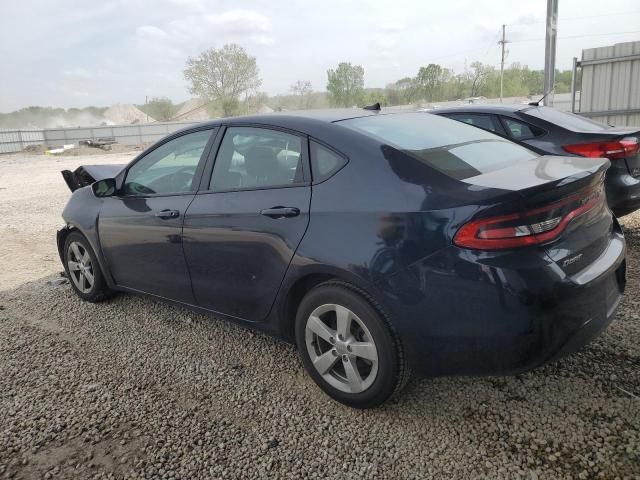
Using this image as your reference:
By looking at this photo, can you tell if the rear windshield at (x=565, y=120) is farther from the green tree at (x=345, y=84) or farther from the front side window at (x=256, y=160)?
the green tree at (x=345, y=84)

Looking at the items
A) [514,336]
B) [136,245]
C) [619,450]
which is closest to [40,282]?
[136,245]

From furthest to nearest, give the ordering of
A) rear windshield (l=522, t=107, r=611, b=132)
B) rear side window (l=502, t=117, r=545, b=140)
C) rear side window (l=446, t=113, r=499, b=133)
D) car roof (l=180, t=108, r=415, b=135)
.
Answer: rear side window (l=446, t=113, r=499, b=133)
rear side window (l=502, t=117, r=545, b=140)
rear windshield (l=522, t=107, r=611, b=132)
car roof (l=180, t=108, r=415, b=135)

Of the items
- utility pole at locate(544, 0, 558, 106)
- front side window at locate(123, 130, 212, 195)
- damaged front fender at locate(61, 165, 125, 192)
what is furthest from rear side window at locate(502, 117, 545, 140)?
utility pole at locate(544, 0, 558, 106)

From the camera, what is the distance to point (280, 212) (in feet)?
8.88

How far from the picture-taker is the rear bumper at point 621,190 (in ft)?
14.7

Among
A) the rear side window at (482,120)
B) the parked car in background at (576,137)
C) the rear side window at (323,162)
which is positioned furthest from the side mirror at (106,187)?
the rear side window at (482,120)

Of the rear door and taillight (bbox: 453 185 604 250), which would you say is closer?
taillight (bbox: 453 185 604 250)

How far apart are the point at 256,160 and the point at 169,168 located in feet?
3.08

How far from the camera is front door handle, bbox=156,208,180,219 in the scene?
3.31 m

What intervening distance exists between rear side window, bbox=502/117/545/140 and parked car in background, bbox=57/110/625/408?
2.19 meters

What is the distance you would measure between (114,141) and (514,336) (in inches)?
1800

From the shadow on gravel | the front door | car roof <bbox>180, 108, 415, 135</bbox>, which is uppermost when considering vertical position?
car roof <bbox>180, 108, 415, 135</bbox>

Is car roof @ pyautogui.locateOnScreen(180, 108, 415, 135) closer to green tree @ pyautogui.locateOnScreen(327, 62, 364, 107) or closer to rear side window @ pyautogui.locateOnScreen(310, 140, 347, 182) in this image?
rear side window @ pyautogui.locateOnScreen(310, 140, 347, 182)

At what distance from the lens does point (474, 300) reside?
2104mm
